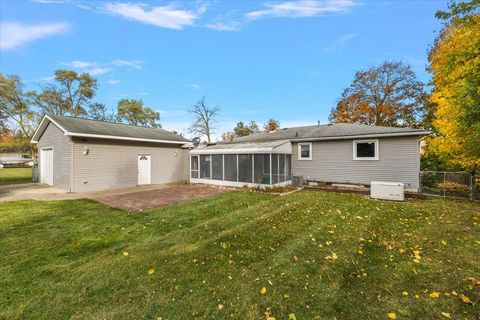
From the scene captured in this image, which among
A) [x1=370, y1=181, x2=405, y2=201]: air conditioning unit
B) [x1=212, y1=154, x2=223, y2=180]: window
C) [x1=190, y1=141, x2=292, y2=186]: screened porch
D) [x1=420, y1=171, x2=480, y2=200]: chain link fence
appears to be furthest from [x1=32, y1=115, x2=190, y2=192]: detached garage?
[x1=420, y1=171, x2=480, y2=200]: chain link fence

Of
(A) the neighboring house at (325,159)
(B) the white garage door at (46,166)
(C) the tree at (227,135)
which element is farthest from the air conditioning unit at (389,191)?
(C) the tree at (227,135)

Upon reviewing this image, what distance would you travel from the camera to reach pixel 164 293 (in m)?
2.93

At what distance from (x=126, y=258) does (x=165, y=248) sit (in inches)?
27.3

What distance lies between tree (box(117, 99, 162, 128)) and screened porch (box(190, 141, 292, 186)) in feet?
96.1

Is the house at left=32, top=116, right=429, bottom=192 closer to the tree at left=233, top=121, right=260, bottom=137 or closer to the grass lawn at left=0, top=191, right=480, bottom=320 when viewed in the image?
the grass lawn at left=0, top=191, right=480, bottom=320

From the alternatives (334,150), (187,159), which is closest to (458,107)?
(334,150)

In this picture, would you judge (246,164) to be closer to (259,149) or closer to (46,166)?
(259,149)

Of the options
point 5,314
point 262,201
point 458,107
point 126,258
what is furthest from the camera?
point 458,107

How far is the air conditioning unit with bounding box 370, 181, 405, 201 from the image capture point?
8.84 m

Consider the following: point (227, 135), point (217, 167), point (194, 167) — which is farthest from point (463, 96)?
point (227, 135)

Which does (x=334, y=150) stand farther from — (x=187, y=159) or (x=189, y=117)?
(x=189, y=117)

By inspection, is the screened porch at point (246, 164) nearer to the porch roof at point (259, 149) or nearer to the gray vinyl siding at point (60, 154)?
the porch roof at point (259, 149)

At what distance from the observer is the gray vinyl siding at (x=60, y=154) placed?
11406 millimetres

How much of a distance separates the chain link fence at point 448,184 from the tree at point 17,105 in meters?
36.6
